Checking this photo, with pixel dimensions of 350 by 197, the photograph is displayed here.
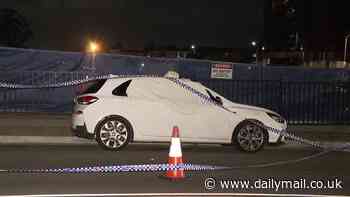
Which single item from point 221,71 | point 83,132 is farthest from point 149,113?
point 221,71

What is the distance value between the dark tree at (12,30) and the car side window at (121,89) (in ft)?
236

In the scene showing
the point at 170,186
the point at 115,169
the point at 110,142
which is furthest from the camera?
the point at 110,142

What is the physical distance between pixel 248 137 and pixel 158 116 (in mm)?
1956

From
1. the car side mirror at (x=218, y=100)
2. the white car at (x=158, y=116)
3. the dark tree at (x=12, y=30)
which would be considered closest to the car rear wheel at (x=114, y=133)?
the white car at (x=158, y=116)

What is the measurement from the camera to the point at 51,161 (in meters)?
12.9

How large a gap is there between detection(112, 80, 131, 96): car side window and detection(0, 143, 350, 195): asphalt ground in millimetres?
1180

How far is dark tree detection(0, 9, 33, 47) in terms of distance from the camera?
86500mm

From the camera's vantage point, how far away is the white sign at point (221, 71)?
2153 centimetres

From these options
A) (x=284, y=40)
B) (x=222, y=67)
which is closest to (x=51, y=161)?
(x=222, y=67)

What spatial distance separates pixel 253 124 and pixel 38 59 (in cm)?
742

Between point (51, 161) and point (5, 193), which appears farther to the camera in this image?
point (51, 161)

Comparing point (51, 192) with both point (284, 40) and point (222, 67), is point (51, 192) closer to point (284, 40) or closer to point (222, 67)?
point (222, 67)

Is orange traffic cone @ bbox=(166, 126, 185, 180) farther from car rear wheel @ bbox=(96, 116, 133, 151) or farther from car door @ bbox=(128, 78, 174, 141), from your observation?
car door @ bbox=(128, 78, 174, 141)
